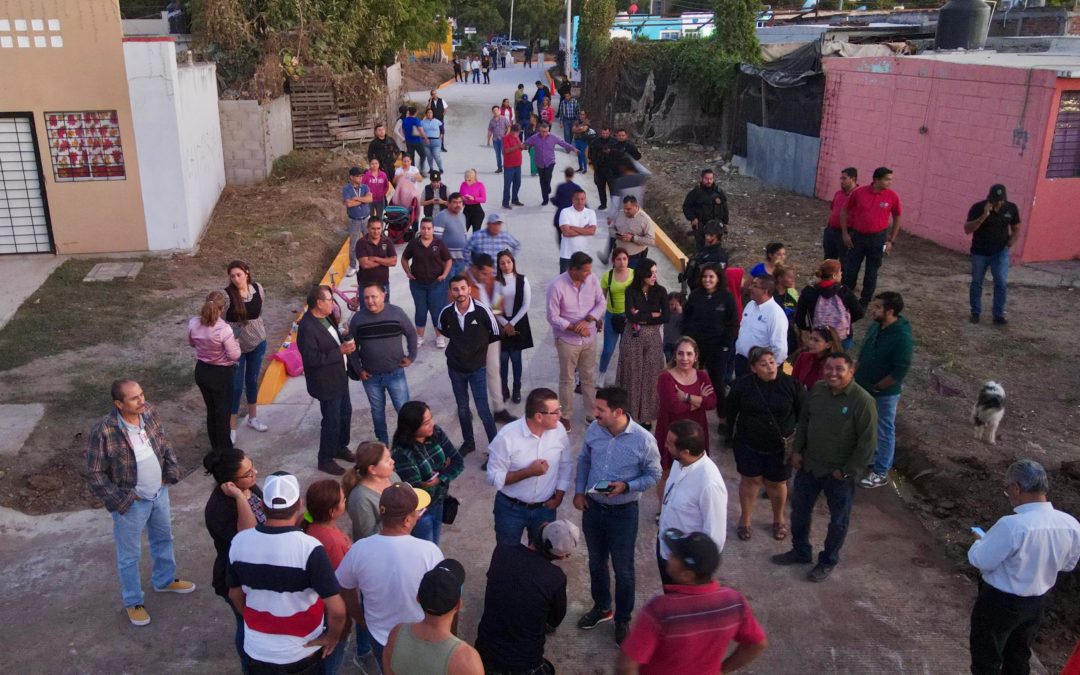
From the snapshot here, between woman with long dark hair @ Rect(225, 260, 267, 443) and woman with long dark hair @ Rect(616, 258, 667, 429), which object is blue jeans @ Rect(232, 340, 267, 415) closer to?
woman with long dark hair @ Rect(225, 260, 267, 443)

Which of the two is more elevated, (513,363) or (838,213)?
(838,213)

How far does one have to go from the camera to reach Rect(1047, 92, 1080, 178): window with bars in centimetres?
1277

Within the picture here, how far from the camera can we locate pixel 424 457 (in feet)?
17.8

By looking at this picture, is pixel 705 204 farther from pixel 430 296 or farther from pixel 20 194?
pixel 20 194

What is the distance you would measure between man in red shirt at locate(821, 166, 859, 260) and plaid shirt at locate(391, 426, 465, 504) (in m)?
7.08

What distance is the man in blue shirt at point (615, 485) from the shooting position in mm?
Answer: 5285

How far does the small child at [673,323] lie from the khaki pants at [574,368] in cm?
71

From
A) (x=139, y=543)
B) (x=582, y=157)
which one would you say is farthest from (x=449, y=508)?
(x=582, y=157)

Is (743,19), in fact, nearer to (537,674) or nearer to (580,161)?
(580,161)

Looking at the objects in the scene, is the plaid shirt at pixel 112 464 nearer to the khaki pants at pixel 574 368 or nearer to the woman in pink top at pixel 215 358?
the woman in pink top at pixel 215 358

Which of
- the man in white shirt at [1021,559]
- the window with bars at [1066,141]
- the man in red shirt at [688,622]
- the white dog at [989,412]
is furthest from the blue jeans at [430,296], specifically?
the window with bars at [1066,141]

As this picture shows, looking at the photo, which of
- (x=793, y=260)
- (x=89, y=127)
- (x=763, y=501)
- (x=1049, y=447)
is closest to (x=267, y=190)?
(x=89, y=127)

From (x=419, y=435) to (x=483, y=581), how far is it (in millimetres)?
1496

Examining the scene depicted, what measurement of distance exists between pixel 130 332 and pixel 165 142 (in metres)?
4.08
